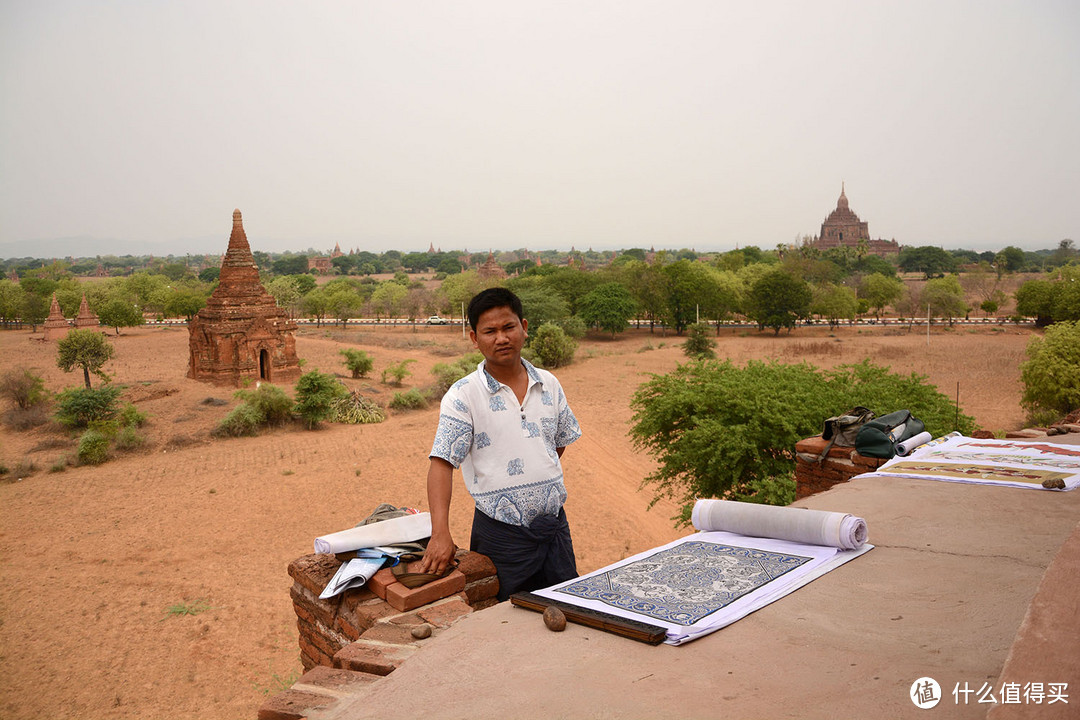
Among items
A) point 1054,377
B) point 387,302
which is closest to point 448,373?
point 1054,377

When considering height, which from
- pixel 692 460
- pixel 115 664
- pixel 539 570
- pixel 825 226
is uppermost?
A: pixel 825 226

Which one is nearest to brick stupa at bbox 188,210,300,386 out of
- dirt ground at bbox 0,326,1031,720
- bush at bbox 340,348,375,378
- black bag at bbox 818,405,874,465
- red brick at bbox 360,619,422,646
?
dirt ground at bbox 0,326,1031,720

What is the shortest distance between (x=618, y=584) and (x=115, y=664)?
5997 millimetres

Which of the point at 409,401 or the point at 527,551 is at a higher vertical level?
the point at 527,551

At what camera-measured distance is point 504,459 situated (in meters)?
3.19

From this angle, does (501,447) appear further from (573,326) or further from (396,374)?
(573,326)

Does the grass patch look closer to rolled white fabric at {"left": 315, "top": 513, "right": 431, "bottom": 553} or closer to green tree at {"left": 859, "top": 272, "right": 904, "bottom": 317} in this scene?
rolled white fabric at {"left": 315, "top": 513, "right": 431, "bottom": 553}

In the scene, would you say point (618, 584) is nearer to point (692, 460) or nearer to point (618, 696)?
point (618, 696)

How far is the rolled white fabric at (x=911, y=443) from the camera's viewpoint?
18.1 feet

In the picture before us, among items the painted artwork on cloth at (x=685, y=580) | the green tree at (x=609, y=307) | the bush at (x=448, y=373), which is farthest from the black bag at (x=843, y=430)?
the green tree at (x=609, y=307)

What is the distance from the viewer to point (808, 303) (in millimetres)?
42406

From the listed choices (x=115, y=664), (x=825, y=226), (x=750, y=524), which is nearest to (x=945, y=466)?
(x=750, y=524)

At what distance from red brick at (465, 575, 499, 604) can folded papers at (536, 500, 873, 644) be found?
51cm

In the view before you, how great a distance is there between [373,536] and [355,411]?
1643 cm
